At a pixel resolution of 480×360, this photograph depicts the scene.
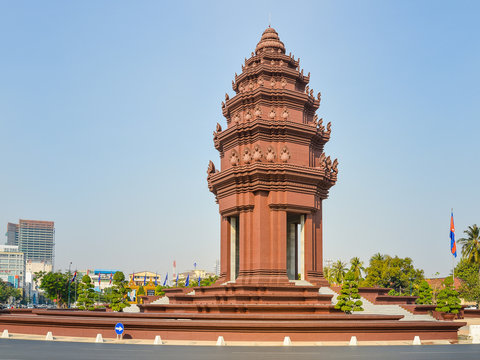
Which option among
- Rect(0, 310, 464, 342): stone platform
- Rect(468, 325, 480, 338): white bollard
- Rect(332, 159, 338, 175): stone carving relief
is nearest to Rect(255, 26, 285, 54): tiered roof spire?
Rect(332, 159, 338, 175): stone carving relief

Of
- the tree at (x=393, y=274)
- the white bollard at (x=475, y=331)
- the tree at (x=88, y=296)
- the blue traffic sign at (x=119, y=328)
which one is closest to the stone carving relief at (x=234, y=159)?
the blue traffic sign at (x=119, y=328)

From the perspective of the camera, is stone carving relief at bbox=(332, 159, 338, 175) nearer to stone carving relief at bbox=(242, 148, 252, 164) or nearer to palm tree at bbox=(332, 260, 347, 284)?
stone carving relief at bbox=(242, 148, 252, 164)

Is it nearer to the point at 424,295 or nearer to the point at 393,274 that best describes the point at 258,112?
the point at 424,295

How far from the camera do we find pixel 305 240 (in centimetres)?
4541

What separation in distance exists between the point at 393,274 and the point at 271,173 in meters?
62.7

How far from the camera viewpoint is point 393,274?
324 ft

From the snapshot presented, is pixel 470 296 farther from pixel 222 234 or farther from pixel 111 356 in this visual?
pixel 111 356

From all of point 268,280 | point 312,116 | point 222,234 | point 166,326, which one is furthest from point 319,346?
point 312,116

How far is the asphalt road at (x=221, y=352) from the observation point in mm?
22672

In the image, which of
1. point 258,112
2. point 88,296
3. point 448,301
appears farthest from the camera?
point 88,296

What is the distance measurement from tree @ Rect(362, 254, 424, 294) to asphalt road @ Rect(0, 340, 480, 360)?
72.1 m

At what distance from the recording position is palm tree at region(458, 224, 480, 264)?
86312mm

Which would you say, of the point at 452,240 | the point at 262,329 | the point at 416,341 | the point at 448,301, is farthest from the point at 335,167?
the point at 262,329

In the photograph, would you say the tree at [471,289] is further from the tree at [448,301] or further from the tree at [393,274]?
the tree at [448,301]
